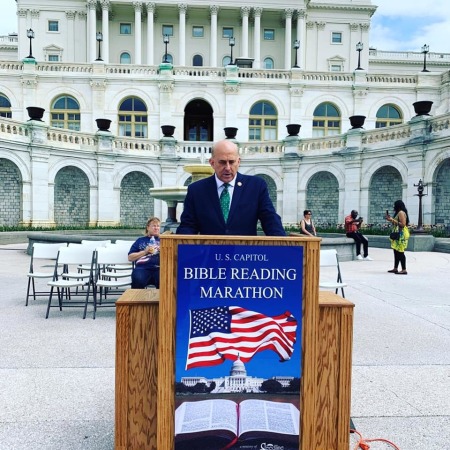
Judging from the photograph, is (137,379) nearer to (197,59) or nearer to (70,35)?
(197,59)

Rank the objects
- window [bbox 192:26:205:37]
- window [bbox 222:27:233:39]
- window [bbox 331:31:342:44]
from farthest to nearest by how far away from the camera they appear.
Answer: window [bbox 331:31:342:44] → window [bbox 222:27:233:39] → window [bbox 192:26:205:37]

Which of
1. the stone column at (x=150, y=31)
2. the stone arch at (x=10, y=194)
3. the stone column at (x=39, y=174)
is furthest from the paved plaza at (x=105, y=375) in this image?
the stone column at (x=150, y=31)

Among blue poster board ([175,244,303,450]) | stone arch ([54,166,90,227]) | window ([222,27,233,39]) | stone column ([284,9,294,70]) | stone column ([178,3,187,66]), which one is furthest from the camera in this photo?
window ([222,27,233,39])

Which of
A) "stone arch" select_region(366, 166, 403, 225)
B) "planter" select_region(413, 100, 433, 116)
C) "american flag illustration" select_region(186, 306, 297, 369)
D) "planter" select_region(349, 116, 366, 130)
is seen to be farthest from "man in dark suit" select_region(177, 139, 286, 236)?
"planter" select_region(349, 116, 366, 130)

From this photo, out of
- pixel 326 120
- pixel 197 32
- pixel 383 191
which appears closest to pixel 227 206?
pixel 383 191

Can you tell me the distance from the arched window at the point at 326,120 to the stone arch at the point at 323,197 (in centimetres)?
1254

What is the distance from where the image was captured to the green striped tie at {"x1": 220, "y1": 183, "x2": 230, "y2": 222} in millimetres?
3639

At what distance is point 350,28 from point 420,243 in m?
53.2

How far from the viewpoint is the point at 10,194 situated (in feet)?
87.4

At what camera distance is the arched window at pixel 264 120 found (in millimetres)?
40031

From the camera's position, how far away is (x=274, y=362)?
Result: 114 inches

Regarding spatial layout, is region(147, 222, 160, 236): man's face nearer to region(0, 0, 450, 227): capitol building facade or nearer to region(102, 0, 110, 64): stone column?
region(0, 0, 450, 227): capitol building facade

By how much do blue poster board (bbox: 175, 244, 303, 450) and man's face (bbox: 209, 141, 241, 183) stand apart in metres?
0.94

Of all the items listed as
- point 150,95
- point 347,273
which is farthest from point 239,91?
point 347,273
